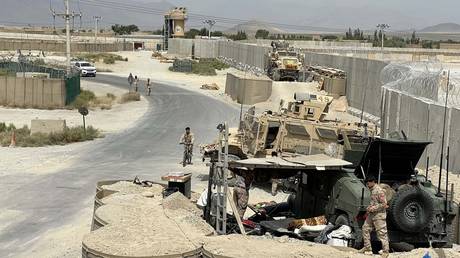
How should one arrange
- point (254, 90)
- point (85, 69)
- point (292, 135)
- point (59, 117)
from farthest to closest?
point (85, 69), point (254, 90), point (59, 117), point (292, 135)

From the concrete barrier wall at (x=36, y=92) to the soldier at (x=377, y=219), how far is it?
35588mm

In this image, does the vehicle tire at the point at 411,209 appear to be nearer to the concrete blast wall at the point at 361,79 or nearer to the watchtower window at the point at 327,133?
the watchtower window at the point at 327,133

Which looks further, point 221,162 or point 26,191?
point 26,191

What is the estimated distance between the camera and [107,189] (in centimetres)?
1394

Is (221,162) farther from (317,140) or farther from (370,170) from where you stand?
(317,140)

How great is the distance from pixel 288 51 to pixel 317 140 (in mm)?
37643

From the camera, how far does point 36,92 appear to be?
140ft

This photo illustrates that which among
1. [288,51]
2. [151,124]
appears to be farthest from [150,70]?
[151,124]

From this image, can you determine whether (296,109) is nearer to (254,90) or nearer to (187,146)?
(187,146)

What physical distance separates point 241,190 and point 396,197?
2.44 m

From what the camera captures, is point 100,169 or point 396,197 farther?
point 100,169

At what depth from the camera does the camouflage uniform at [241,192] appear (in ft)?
35.1

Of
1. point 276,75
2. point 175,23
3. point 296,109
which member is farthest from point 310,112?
point 175,23

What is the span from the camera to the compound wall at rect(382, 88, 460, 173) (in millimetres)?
18250
